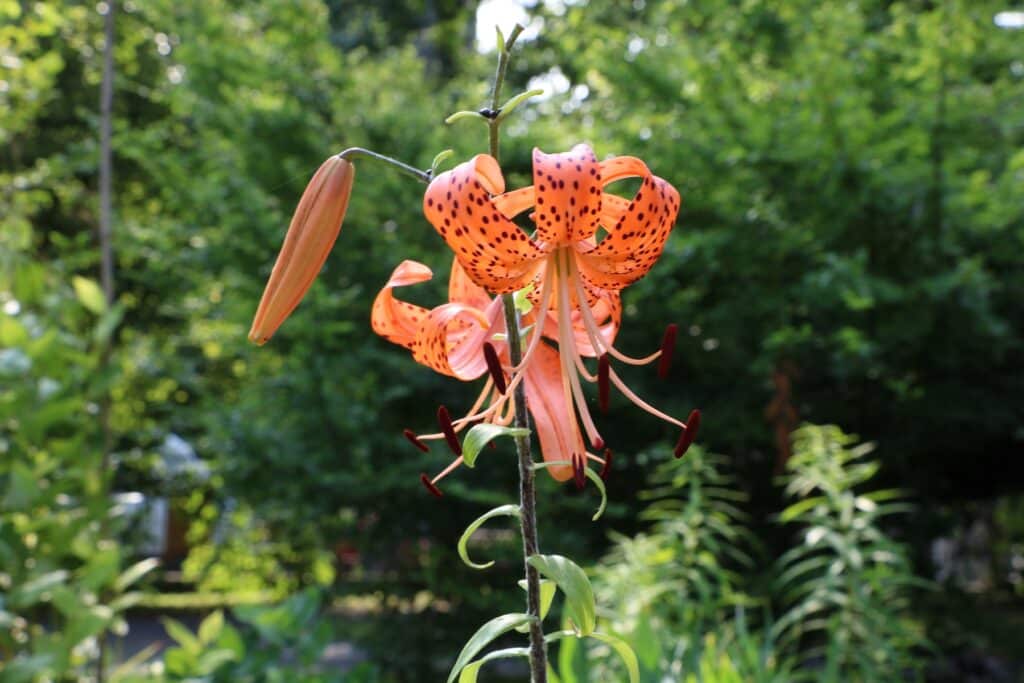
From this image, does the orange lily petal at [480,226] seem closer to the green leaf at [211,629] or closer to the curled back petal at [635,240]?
the curled back petal at [635,240]

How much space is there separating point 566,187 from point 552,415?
185mm

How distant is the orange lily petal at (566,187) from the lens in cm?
68

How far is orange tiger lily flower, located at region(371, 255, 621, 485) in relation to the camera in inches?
29.6


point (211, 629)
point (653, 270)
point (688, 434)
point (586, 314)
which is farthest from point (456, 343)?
point (653, 270)

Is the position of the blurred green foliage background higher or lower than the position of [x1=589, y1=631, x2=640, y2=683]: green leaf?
higher

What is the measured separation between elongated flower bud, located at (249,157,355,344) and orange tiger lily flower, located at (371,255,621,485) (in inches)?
3.6

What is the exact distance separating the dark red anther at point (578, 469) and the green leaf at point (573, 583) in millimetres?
57

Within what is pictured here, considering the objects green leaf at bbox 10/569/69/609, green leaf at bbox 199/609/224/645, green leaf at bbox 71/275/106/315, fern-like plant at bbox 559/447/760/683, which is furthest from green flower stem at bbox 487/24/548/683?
green leaf at bbox 71/275/106/315

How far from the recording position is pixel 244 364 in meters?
4.02

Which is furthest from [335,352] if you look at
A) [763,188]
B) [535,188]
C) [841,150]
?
[535,188]

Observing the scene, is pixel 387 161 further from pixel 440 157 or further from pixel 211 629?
pixel 211 629

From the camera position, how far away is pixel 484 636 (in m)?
0.65

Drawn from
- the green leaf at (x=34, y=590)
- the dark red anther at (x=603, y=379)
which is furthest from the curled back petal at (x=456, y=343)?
the green leaf at (x=34, y=590)

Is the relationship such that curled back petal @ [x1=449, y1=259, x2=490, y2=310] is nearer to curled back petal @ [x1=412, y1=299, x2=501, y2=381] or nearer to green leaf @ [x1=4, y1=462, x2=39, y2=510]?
curled back petal @ [x1=412, y1=299, x2=501, y2=381]
